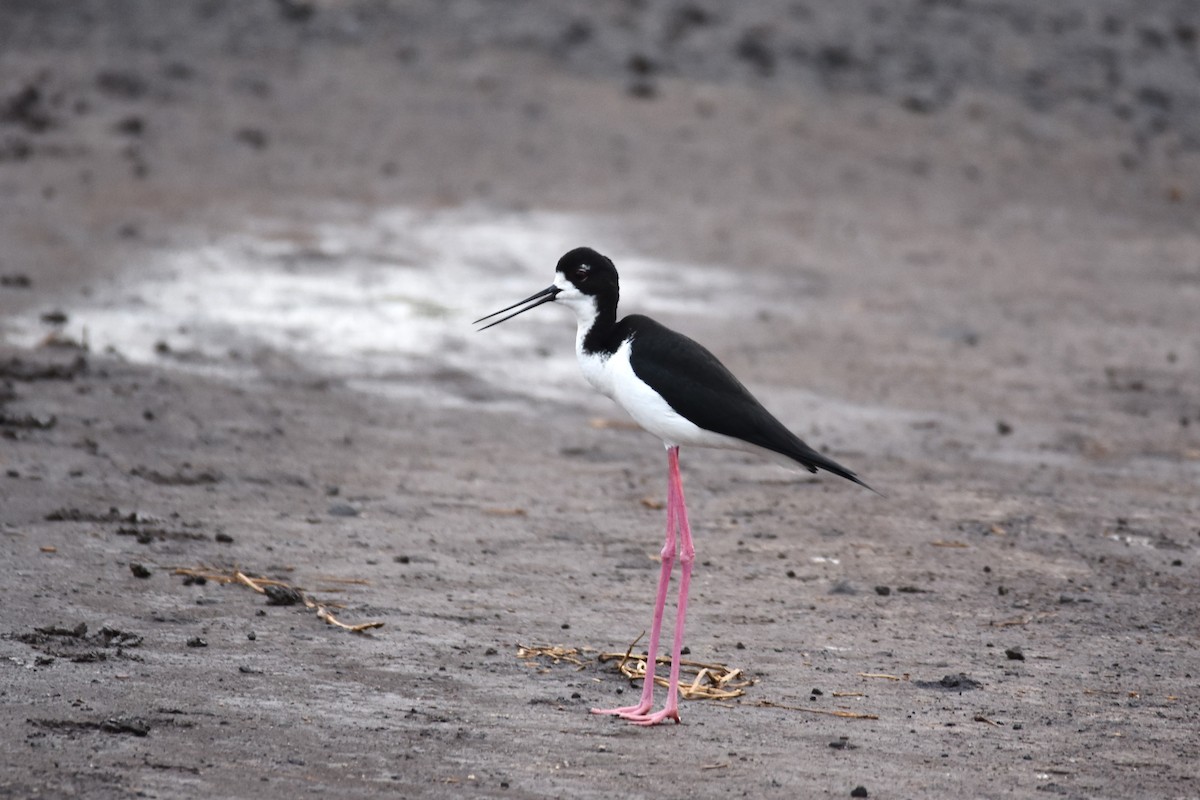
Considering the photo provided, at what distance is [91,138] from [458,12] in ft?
17.2

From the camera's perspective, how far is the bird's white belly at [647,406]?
208 inches

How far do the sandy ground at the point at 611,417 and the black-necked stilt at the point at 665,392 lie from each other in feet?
1.12

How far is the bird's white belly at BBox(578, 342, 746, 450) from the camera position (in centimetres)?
527

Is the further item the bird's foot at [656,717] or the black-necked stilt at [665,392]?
the black-necked stilt at [665,392]

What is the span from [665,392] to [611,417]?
3.67 meters

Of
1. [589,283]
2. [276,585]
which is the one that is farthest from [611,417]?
[589,283]

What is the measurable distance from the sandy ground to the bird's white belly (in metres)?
0.81

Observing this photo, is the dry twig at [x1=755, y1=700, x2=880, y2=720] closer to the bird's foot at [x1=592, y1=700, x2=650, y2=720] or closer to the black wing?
the bird's foot at [x1=592, y1=700, x2=650, y2=720]

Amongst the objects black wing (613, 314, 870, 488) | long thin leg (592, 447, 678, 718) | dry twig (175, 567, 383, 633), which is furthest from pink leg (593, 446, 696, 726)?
dry twig (175, 567, 383, 633)

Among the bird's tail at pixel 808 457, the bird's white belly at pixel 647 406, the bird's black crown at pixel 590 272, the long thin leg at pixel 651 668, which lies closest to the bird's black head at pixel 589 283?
the bird's black crown at pixel 590 272

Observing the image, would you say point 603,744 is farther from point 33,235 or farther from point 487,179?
point 487,179

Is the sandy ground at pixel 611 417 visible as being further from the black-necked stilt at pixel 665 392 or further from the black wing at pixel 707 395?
the black wing at pixel 707 395

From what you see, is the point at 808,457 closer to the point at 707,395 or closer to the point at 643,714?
the point at 707,395

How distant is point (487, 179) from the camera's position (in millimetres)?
14125
